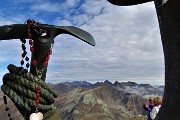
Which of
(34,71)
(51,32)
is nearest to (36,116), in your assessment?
(34,71)

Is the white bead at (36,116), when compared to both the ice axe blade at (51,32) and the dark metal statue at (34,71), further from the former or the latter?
A: the ice axe blade at (51,32)

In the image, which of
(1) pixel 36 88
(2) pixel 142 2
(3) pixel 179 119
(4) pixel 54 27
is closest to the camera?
(3) pixel 179 119

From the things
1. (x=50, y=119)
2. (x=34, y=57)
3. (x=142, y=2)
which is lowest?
(x=50, y=119)

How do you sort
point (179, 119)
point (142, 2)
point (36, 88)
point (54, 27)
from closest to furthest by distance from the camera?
point (179, 119) < point (142, 2) < point (54, 27) < point (36, 88)

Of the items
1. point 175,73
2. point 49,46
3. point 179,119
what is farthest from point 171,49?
point 49,46

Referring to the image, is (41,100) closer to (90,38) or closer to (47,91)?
(47,91)

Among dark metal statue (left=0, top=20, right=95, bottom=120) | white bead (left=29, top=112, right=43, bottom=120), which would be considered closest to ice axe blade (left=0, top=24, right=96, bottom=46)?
dark metal statue (left=0, top=20, right=95, bottom=120)

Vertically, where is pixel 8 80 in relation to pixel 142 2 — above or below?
below

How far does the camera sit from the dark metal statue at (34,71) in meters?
3.43

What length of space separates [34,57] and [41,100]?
454 millimetres

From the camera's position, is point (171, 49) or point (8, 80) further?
point (8, 80)

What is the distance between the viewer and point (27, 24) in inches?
139

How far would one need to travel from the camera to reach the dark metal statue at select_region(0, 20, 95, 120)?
11.3ft

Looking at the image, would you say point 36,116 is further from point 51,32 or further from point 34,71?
point 51,32
